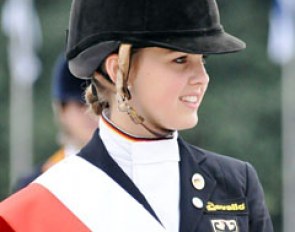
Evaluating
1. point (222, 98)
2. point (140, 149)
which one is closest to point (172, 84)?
point (140, 149)

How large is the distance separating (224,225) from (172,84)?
507 mm

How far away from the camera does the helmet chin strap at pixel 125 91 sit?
4.91 metres

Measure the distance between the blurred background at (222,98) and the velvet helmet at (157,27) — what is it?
818 inches

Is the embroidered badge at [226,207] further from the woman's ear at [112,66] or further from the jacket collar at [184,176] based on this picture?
the woman's ear at [112,66]

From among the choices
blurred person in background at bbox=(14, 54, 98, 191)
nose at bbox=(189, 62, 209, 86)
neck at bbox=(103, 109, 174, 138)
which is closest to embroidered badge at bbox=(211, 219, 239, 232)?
neck at bbox=(103, 109, 174, 138)

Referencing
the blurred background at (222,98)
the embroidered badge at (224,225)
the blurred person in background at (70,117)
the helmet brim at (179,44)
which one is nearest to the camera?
the helmet brim at (179,44)

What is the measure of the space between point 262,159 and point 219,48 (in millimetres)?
21842

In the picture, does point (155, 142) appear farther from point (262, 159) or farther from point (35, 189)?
point (262, 159)

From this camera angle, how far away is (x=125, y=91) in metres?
4.96

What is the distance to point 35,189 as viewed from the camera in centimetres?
509

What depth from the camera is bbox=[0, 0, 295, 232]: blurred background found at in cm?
2677

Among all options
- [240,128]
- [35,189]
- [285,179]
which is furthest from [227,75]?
[35,189]

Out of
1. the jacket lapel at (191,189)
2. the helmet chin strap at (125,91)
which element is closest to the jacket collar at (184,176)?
the jacket lapel at (191,189)

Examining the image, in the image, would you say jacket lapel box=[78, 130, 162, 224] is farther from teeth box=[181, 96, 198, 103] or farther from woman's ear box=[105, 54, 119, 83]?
teeth box=[181, 96, 198, 103]
